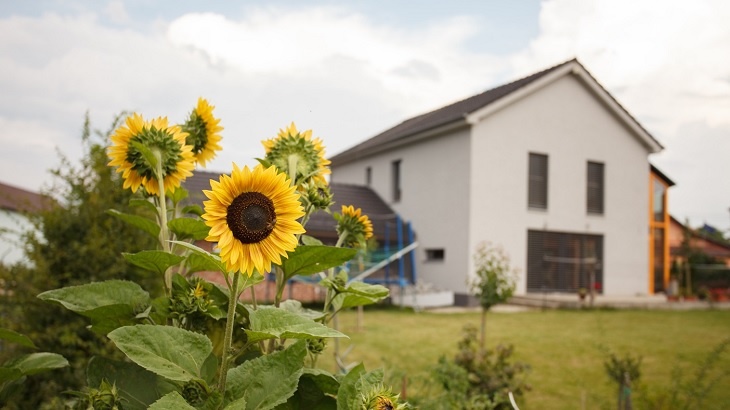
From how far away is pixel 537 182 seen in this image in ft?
60.0

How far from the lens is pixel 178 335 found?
104cm

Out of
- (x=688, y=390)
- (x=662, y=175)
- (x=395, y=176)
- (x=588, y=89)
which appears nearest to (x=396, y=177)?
(x=395, y=176)

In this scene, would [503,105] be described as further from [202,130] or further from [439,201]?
[202,130]

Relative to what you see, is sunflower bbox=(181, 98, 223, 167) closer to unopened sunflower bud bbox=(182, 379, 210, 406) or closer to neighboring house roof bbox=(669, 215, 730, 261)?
unopened sunflower bud bbox=(182, 379, 210, 406)

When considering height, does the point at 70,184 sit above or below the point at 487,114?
below

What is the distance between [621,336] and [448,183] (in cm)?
781

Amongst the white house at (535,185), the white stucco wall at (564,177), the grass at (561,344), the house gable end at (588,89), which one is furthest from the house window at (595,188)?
the grass at (561,344)

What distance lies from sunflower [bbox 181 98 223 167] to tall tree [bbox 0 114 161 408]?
2.25 metres

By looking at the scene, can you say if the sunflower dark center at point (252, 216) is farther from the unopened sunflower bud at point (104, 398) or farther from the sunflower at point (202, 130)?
the sunflower at point (202, 130)

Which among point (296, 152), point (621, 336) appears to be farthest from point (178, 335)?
point (621, 336)

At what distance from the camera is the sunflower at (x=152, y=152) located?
1.33 meters

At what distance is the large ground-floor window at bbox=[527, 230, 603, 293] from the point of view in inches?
711

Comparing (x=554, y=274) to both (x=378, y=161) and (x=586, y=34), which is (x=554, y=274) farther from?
(x=586, y=34)

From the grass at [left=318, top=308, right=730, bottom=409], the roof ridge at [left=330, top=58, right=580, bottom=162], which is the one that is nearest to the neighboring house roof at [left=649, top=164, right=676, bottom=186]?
the roof ridge at [left=330, top=58, right=580, bottom=162]
